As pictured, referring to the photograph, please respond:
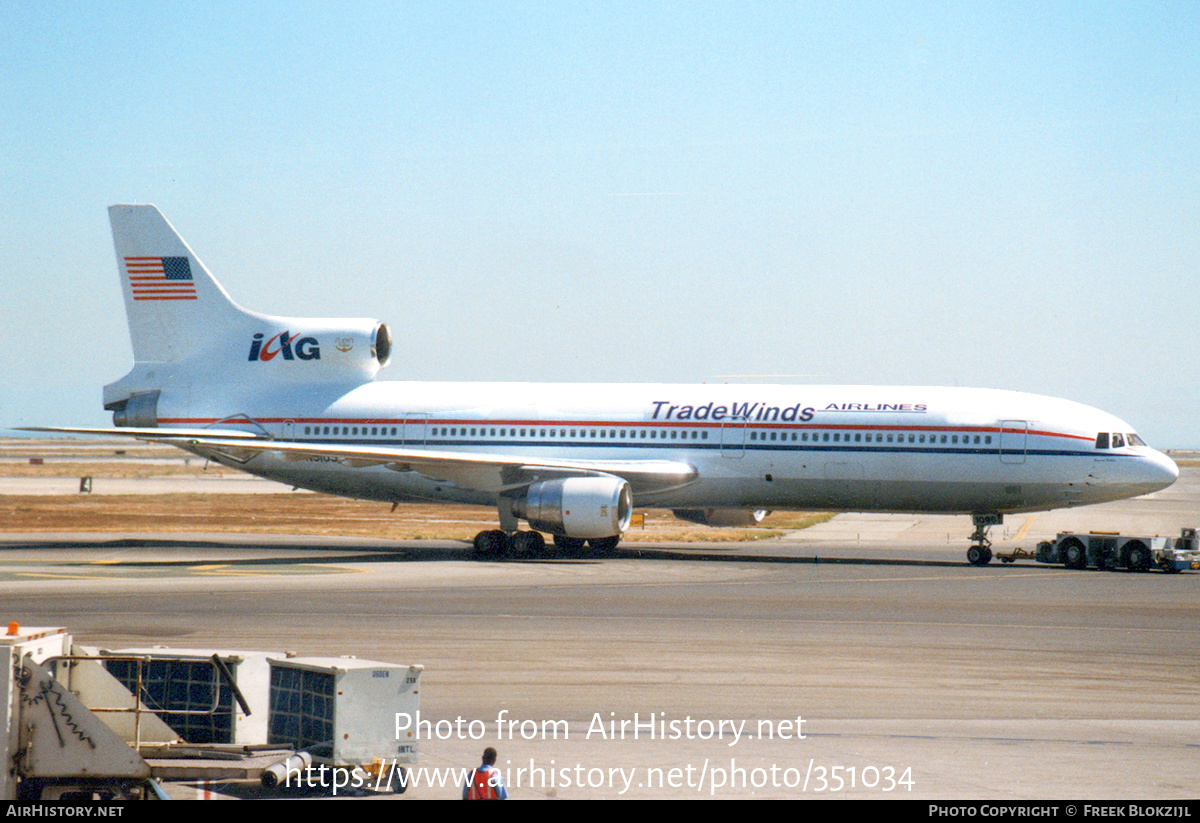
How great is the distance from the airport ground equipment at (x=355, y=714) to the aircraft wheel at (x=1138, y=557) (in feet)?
87.5

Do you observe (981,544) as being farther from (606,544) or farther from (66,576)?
(66,576)

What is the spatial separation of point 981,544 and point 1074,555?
262 centimetres

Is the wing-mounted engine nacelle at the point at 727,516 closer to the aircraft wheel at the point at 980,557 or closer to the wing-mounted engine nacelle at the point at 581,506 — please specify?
the wing-mounted engine nacelle at the point at 581,506

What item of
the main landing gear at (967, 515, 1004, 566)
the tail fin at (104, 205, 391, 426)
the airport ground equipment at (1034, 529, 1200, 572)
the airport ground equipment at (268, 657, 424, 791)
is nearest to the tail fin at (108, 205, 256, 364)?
the tail fin at (104, 205, 391, 426)

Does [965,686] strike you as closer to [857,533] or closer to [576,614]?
[576,614]

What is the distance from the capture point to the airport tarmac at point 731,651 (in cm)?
1098

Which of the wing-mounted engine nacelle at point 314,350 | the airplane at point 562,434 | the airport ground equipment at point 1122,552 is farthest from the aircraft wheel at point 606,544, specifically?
the airport ground equipment at point 1122,552

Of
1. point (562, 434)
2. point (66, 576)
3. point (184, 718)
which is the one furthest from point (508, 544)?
point (184, 718)

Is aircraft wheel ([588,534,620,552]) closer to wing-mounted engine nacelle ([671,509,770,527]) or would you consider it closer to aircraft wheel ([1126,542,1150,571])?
wing-mounted engine nacelle ([671,509,770,527])

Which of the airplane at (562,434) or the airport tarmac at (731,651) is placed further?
the airplane at (562,434)

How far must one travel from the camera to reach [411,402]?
36312 millimetres

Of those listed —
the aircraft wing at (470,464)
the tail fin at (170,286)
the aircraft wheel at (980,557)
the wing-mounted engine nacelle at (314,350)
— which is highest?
the tail fin at (170,286)

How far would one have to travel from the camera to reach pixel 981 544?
3288 centimetres

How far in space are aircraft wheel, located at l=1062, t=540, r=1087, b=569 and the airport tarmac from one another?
1045mm
